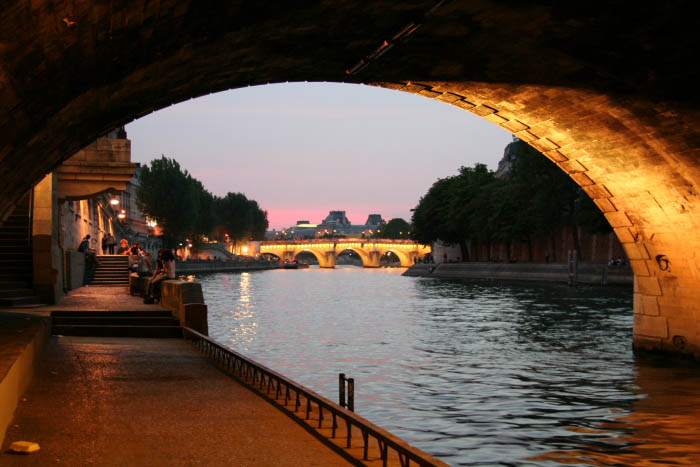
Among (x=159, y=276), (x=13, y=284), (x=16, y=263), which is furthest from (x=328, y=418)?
(x=16, y=263)

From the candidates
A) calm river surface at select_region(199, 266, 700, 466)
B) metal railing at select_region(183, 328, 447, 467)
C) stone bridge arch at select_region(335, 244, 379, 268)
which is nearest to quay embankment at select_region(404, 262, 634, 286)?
calm river surface at select_region(199, 266, 700, 466)

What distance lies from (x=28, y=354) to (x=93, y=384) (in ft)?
3.48

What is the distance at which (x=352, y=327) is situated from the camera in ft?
103

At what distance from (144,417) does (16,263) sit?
15.6 m

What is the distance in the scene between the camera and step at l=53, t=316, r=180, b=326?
60.3 ft

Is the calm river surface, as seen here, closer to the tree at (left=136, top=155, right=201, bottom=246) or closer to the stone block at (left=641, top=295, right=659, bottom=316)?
the stone block at (left=641, top=295, right=659, bottom=316)

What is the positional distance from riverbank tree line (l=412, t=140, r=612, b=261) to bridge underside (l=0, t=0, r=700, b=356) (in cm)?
3427

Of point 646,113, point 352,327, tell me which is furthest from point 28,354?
point 352,327

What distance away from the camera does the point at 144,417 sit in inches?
366

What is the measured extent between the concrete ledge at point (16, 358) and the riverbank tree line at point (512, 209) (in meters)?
42.6

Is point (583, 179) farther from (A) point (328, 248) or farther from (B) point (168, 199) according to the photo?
(A) point (328, 248)

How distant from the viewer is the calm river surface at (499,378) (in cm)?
1137

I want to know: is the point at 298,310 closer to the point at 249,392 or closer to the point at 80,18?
the point at 249,392

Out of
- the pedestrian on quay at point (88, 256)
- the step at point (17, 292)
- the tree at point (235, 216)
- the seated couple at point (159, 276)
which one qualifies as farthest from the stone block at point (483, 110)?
the tree at point (235, 216)
